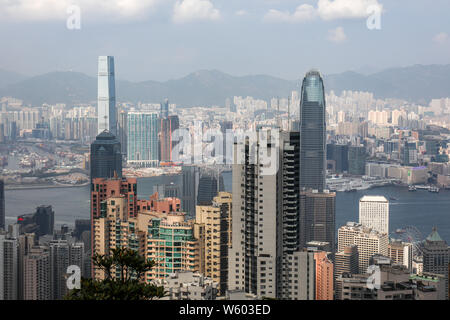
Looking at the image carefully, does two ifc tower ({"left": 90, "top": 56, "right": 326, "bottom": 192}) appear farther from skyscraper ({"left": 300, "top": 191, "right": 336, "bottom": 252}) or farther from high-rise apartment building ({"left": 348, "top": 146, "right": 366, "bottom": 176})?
high-rise apartment building ({"left": 348, "top": 146, "right": 366, "bottom": 176})

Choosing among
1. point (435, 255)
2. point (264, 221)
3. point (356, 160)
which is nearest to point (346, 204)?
point (356, 160)

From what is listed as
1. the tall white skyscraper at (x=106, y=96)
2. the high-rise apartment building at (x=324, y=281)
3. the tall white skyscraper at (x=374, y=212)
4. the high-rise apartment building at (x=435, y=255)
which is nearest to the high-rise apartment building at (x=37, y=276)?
the high-rise apartment building at (x=324, y=281)

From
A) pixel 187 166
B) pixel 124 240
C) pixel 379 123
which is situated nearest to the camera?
pixel 124 240

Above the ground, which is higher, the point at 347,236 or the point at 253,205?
the point at 253,205

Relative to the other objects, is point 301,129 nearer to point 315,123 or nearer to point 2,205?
point 315,123

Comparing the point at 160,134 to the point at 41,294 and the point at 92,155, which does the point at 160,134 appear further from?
the point at 41,294
